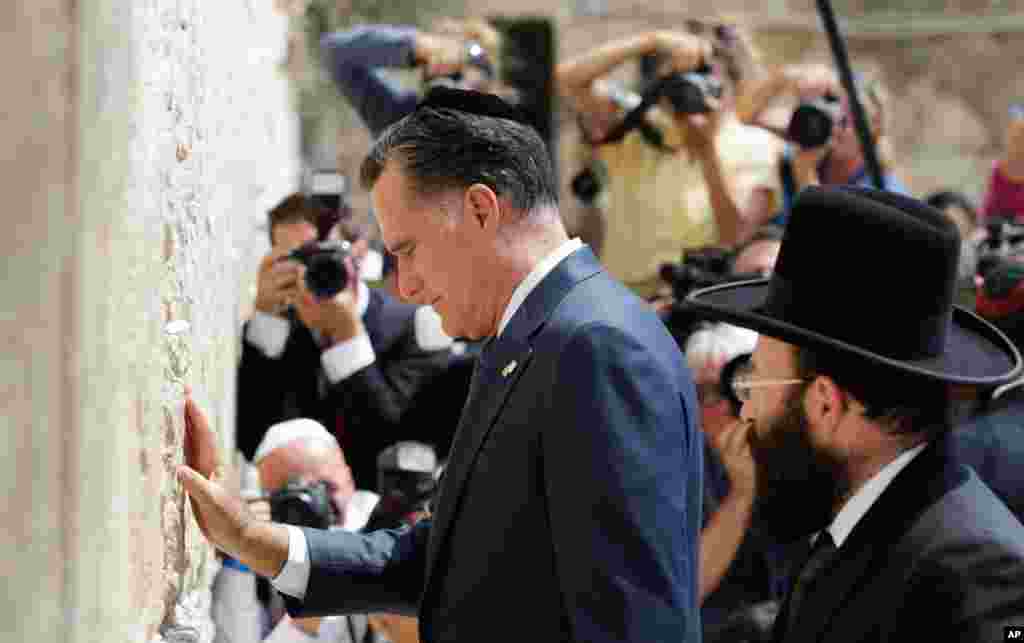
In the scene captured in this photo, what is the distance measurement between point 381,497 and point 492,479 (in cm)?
125

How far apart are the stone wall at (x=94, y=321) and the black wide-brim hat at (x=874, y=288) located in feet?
2.96

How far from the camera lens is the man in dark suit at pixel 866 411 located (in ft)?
7.86

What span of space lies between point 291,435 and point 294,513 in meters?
0.40

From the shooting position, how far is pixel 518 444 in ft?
8.54

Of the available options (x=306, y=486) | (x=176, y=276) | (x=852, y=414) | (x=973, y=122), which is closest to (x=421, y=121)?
(x=176, y=276)

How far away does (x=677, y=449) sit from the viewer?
8.36 feet

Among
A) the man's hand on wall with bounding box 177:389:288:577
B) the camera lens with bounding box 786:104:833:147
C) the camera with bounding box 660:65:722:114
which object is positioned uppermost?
the camera with bounding box 660:65:722:114

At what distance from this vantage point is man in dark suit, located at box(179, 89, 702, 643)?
2.46m

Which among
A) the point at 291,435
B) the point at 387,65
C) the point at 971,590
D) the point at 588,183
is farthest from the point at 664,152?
the point at 971,590

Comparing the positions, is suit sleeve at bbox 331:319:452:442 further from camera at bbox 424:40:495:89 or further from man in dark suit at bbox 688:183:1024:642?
man in dark suit at bbox 688:183:1024:642

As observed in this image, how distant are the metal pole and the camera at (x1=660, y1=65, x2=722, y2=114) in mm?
683

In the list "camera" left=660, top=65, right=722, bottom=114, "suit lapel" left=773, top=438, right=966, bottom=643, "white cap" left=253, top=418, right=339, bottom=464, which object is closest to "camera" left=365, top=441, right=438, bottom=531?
"white cap" left=253, top=418, right=339, bottom=464

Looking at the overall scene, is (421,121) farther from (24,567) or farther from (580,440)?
(24,567)

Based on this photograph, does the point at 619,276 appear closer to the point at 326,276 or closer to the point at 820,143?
the point at 820,143
